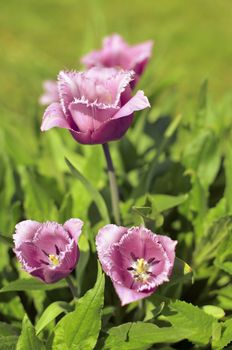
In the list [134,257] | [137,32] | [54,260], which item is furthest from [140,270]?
[137,32]

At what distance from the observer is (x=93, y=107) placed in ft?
3.60

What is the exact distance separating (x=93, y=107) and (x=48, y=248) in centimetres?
26

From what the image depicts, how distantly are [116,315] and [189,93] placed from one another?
7.47 ft

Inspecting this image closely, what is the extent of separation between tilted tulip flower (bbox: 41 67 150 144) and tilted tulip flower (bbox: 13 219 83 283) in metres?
0.17

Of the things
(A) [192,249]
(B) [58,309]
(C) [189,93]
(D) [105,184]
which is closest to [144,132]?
(D) [105,184]

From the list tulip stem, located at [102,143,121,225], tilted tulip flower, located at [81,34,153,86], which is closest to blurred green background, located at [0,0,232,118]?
tilted tulip flower, located at [81,34,153,86]

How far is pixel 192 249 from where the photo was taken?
1505 millimetres

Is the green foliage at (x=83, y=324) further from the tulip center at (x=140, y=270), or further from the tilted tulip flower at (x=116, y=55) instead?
the tilted tulip flower at (x=116, y=55)

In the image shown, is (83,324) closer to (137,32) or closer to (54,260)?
(54,260)

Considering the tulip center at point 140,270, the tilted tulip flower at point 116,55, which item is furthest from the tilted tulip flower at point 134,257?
the tilted tulip flower at point 116,55

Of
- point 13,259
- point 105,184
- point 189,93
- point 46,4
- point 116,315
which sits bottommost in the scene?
point 116,315

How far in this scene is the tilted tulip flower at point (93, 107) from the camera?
109 centimetres

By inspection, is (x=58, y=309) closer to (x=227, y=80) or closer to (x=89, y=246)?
(x=89, y=246)

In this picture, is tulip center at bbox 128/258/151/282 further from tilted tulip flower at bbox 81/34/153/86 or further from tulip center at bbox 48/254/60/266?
Result: tilted tulip flower at bbox 81/34/153/86
